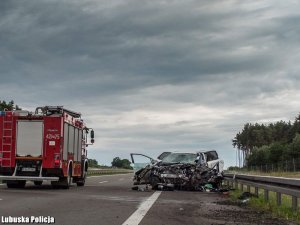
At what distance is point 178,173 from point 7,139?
6.98 m

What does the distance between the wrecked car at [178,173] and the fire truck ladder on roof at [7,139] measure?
5270 mm

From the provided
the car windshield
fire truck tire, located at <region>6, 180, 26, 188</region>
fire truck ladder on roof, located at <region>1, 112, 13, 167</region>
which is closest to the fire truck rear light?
fire truck ladder on roof, located at <region>1, 112, 13, 167</region>

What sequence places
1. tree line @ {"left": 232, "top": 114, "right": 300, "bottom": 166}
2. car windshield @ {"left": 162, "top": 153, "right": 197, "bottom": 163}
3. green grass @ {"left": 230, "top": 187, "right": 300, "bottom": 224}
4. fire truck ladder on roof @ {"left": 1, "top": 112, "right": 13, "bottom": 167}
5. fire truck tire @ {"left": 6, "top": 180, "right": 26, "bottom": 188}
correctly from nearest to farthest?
green grass @ {"left": 230, "top": 187, "right": 300, "bottom": 224}, fire truck ladder on roof @ {"left": 1, "top": 112, "right": 13, "bottom": 167}, fire truck tire @ {"left": 6, "top": 180, "right": 26, "bottom": 188}, car windshield @ {"left": 162, "top": 153, "right": 197, "bottom": 163}, tree line @ {"left": 232, "top": 114, "right": 300, "bottom": 166}

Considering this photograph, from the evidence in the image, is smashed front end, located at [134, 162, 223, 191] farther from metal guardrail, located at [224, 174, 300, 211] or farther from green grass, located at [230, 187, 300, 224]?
green grass, located at [230, 187, 300, 224]

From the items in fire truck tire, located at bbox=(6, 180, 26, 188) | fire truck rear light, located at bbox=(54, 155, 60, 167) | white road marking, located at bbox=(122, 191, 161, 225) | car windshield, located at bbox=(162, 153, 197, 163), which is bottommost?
white road marking, located at bbox=(122, 191, 161, 225)

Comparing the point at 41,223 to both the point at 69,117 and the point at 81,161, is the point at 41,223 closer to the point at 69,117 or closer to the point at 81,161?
the point at 69,117

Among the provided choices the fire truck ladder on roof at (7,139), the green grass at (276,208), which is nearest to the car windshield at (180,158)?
the fire truck ladder on roof at (7,139)

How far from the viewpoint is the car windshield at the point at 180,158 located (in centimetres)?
2239

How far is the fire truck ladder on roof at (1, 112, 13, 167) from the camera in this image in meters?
19.8

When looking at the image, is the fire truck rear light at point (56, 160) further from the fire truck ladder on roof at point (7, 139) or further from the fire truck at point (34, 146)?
the fire truck ladder on roof at point (7, 139)

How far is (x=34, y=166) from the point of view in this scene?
19.8m

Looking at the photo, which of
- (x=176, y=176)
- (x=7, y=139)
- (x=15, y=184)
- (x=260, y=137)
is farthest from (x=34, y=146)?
(x=260, y=137)

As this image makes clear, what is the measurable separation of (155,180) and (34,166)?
198 inches

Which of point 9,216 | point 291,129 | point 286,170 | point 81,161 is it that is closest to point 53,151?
point 81,161
